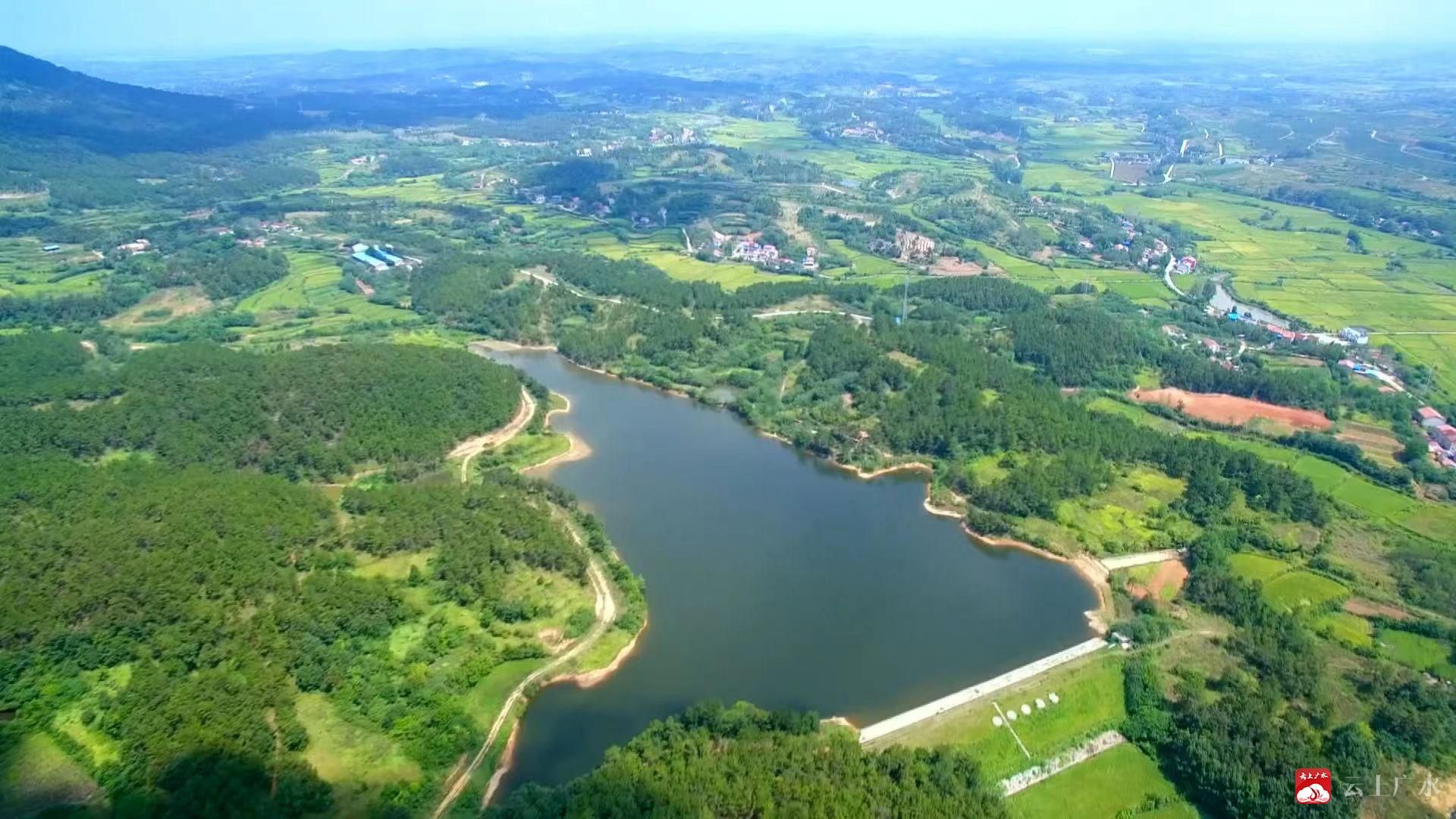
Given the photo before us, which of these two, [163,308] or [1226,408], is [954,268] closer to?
[1226,408]


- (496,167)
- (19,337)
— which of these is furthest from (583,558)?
(496,167)

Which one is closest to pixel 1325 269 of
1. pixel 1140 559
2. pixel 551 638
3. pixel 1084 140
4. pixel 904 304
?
pixel 904 304

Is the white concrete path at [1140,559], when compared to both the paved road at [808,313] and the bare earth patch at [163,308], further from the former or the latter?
the bare earth patch at [163,308]

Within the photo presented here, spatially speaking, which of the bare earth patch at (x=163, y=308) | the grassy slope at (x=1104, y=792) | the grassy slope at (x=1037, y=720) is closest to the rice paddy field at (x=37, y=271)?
the bare earth patch at (x=163, y=308)

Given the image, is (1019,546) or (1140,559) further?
(1019,546)

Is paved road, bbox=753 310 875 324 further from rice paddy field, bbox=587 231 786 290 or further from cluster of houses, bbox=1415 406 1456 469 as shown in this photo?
cluster of houses, bbox=1415 406 1456 469
